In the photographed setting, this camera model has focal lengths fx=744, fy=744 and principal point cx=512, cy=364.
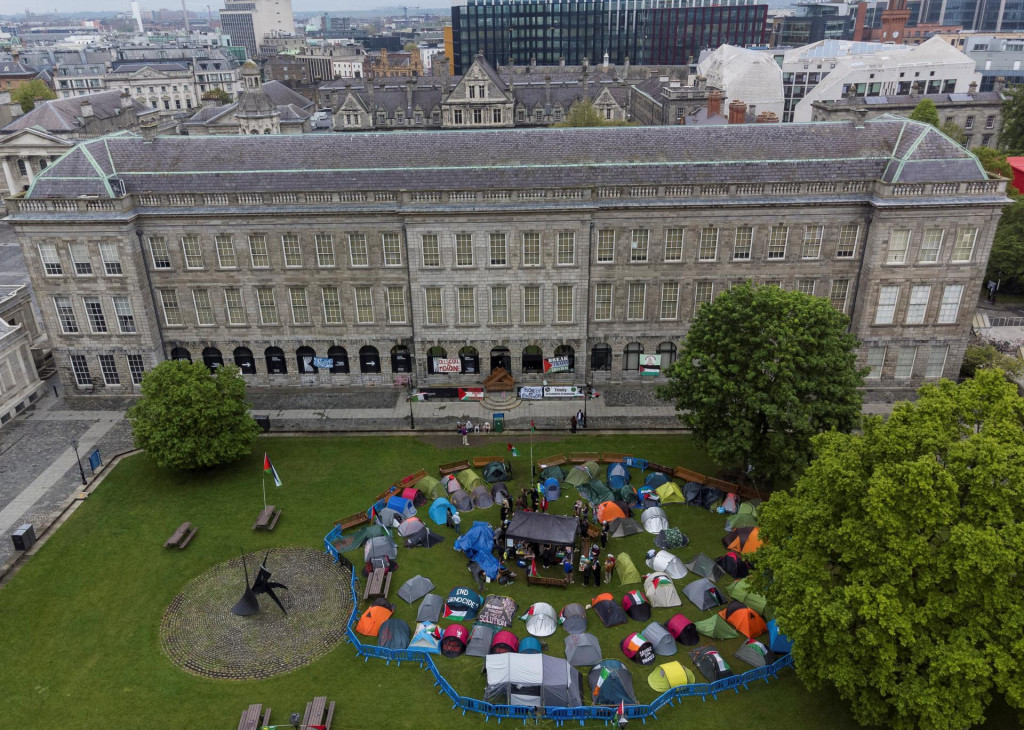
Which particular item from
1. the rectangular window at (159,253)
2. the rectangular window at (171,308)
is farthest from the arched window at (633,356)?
the rectangular window at (159,253)

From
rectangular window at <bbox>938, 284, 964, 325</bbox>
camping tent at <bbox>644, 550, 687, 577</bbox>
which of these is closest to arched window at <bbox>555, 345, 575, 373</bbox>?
camping tent at <bbox>644, 550, 687, 577</bbox>

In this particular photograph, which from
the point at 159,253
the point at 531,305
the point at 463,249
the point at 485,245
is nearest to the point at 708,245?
the point at 531,305

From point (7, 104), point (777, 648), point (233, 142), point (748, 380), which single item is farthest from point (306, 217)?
point (7, 104)

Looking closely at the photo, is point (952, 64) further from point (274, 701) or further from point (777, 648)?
point (274, 701)

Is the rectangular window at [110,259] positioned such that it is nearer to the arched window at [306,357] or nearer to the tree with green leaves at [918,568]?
the arched window at [306,357]

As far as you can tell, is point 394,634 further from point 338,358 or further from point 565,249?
point 565,249

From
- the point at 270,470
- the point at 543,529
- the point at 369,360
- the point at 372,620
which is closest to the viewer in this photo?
the point at 372,620

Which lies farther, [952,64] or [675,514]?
[952,64]
